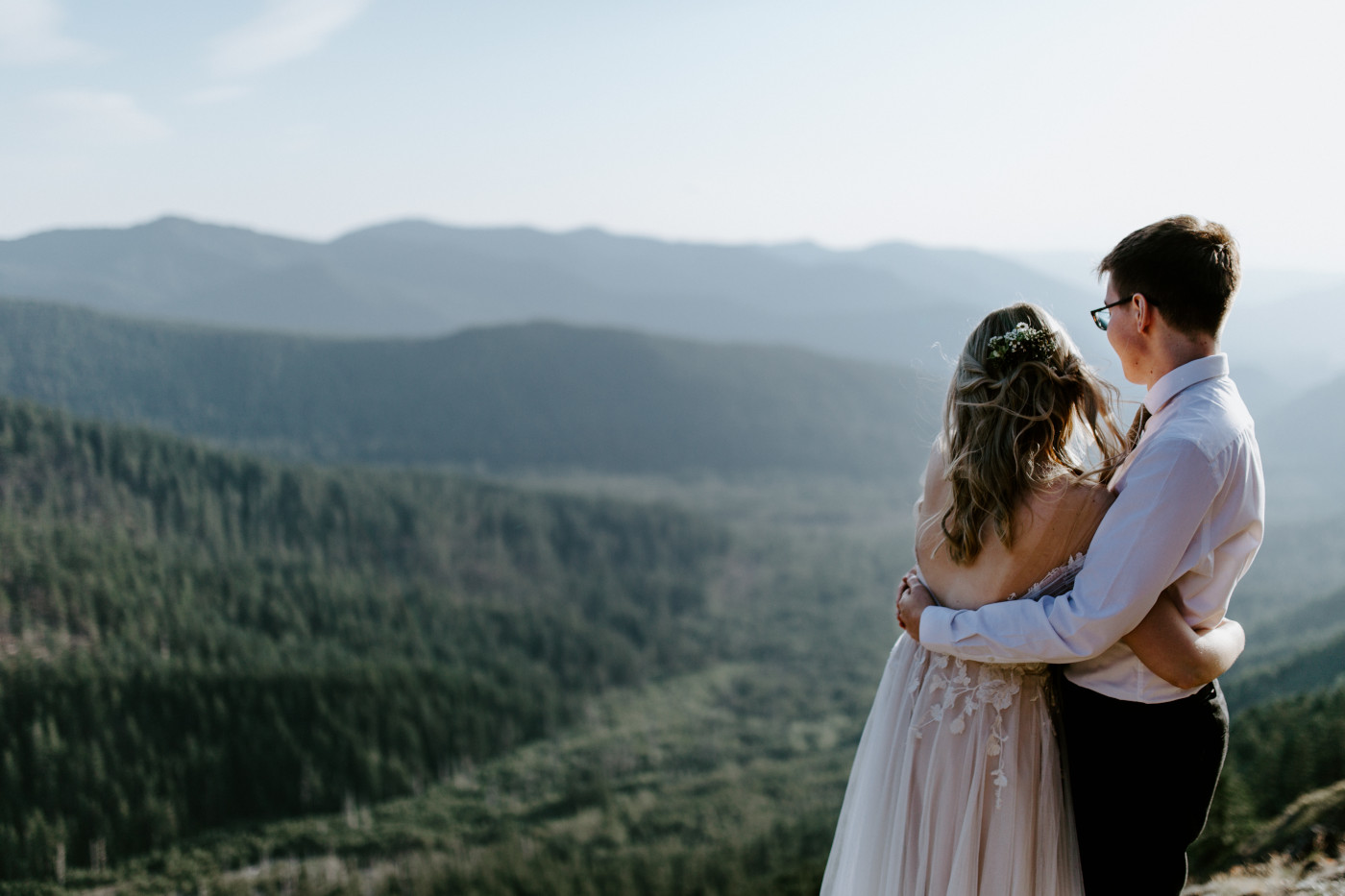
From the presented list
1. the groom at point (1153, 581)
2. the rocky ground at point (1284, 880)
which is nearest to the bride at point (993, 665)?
the groom at point (1153, 581)

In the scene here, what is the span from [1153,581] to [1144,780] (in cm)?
103

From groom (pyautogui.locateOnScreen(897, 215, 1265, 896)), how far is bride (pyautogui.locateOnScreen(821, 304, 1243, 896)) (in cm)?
16

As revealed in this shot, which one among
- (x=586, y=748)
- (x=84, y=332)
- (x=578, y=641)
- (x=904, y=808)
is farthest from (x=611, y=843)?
(x=904, y=808)

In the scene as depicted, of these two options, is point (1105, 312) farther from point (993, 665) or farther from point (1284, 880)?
point (1284, 880)

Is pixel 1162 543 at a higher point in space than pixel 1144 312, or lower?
lower

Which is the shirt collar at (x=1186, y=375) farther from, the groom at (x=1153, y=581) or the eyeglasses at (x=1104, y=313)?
the eyeglasses at (x=1104, y=313)

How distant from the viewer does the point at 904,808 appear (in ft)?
14.3

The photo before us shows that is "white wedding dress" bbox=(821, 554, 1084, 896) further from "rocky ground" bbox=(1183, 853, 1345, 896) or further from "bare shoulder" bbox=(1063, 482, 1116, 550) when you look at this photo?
"rocky ground" bbox=(1183, 853, 1345, 896)

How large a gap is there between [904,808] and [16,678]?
2973 inches

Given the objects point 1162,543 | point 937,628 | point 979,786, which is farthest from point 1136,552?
point 979,786

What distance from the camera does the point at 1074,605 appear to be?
3592mm

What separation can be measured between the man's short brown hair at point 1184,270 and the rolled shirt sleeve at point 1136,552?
62cm

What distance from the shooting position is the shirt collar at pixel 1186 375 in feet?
12.1

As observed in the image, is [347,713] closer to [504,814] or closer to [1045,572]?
[504,814]
